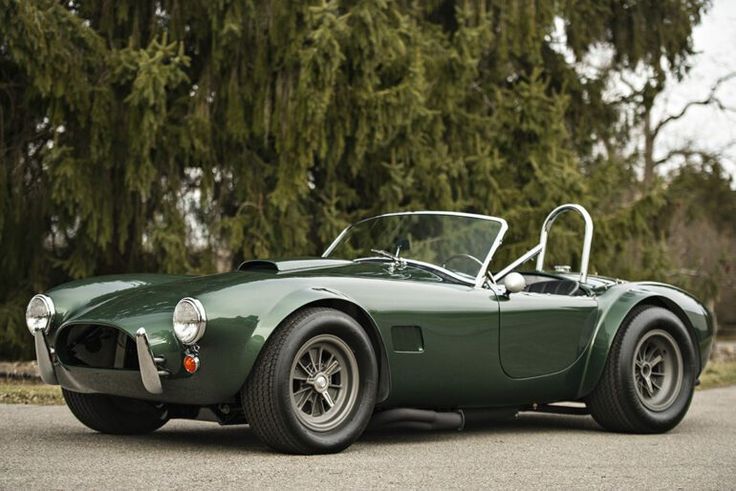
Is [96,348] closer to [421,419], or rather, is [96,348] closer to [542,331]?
[421,419]

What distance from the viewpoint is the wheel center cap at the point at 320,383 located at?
17.2 ft

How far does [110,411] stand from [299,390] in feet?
4.35

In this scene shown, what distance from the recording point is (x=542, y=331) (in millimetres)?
6305

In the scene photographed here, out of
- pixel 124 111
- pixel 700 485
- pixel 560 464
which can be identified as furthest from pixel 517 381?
pixel 124 111

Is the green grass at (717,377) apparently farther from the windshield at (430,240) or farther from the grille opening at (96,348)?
the grille opening at (96,348)

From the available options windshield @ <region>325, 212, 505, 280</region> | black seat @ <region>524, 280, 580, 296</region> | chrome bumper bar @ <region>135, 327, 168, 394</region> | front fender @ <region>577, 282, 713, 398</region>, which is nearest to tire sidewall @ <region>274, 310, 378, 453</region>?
chrome bumper bar @ <region>135, 327, 168, 394</region>

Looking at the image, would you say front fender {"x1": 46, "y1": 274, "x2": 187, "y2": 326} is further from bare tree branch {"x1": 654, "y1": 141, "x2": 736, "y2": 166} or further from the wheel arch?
bare tree branch {"x1": 654, "y1": 141, "x2": 736, "y2": 166}

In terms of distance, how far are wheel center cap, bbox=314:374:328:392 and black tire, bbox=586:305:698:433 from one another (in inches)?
82.5

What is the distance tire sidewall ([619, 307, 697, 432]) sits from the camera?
6.59 m

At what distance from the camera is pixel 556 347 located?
20.9 feet

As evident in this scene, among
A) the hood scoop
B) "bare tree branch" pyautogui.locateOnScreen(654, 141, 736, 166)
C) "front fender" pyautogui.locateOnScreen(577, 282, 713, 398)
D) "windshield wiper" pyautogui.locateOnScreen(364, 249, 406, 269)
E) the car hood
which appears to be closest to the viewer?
the car hood

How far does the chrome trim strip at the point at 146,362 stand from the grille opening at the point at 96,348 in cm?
24

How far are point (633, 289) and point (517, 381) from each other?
1209 mm

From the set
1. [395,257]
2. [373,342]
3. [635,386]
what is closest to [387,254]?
[395,257]
